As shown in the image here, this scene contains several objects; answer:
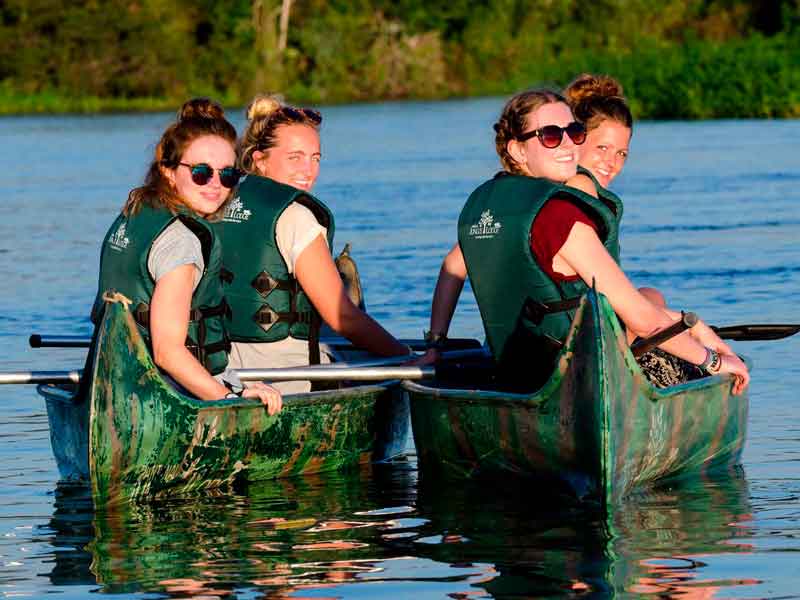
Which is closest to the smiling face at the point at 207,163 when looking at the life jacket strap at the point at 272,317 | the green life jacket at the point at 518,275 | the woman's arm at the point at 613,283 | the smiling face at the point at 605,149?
the life jacket strap at the point at 272,317

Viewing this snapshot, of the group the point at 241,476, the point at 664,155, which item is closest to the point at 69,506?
the point at 241,476

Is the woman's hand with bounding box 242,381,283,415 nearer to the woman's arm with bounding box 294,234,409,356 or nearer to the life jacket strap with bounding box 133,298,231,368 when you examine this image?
the life jacket strap with bounding box 133,298,231,368

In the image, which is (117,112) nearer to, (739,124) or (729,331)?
(739,124)

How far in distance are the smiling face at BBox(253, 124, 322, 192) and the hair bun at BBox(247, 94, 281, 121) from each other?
0.09 metres

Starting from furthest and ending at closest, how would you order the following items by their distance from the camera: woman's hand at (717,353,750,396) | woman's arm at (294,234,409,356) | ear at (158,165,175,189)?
woman's arm at (294,234,409,356)
woman's hand at (717,353,750,396)
ear at (158,165,175,189)

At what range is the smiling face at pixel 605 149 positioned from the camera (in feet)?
24.2

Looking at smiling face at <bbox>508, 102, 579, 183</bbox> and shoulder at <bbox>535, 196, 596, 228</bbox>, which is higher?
smiling face at <bbox>508, 102, 579, 183</bbox>

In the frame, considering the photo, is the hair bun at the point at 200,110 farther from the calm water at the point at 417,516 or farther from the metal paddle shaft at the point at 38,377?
the metal paddle shaft at the point at 38,377

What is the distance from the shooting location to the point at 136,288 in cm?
680

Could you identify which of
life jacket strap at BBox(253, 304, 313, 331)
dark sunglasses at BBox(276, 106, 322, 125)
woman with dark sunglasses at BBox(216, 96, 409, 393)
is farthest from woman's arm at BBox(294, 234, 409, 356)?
dark sunglasses at BBox(276, 106, 322, 125)

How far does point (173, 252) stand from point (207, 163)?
1.14 ft

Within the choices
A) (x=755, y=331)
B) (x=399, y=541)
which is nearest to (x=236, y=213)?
(x=399, y=541)

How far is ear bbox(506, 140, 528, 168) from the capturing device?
265 inches

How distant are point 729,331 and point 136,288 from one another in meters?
2.37
